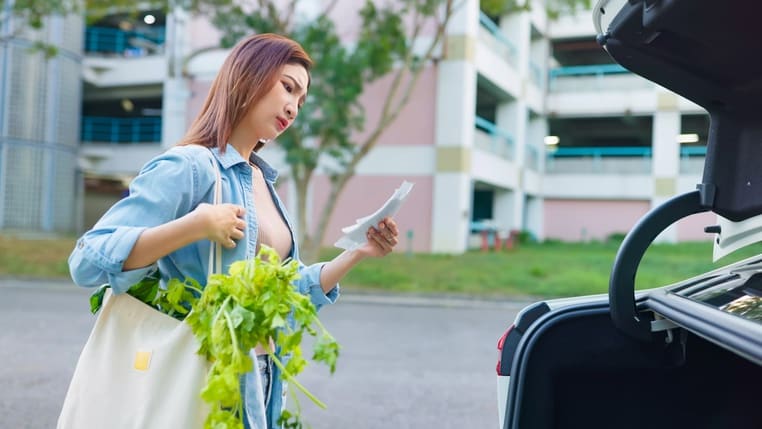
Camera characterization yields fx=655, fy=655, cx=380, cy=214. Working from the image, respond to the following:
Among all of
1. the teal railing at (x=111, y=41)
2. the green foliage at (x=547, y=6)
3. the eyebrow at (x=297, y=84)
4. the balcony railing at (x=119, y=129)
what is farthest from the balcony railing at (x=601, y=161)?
the eyebrow at (x=297, y=84)

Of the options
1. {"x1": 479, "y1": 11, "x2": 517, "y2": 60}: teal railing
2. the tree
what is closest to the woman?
the tree

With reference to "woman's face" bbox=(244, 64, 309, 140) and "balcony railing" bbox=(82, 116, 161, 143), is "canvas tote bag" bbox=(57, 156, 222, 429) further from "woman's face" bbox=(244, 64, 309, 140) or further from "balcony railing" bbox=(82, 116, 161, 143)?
"balcony railing" bbox=(82, 116, 161, 143)

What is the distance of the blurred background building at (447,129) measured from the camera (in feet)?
59.5

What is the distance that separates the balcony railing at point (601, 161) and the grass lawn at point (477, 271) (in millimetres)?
8027

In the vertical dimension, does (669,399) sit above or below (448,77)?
below

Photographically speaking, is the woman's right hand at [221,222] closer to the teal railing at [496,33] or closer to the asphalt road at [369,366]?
the asphalt road at [369,366]

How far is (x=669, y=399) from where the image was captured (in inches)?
78.1

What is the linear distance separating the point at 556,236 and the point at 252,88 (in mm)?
27025

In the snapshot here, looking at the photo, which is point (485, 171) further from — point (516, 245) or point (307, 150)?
point (307, 150)

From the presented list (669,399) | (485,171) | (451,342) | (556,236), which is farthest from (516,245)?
(669,399)

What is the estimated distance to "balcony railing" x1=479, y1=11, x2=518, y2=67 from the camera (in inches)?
753

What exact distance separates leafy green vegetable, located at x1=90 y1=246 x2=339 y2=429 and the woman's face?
513 millimetres

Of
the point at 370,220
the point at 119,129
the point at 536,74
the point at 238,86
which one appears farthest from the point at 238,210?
the point at 119,129

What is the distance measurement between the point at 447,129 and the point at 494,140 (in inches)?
178
